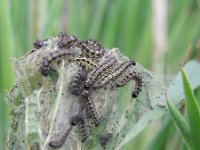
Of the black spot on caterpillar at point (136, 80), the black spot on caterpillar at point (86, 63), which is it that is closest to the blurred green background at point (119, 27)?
the black spot on caterpillar at point (136, 80)

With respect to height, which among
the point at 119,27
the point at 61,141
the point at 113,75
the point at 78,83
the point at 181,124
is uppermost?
the point at 119,27

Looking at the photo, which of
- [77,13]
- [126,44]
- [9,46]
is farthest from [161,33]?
[9,46]

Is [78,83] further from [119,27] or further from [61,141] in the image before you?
[119,27]

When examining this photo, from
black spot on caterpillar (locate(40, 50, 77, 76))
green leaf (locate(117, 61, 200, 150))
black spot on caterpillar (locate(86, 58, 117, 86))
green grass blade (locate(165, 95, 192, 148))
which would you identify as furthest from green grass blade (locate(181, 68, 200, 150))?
black spot on caterpillar (locate(40, 50, 77, 76))

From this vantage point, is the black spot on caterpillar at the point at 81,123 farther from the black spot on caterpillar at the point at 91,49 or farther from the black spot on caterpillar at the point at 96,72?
the black spot on caterpillar at the point at 91,49

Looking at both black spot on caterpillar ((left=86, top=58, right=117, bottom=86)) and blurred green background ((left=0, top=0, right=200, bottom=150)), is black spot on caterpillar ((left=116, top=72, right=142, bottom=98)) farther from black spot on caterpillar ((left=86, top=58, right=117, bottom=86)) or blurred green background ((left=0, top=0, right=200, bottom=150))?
blurred green background ((left=0, top=0, right=200, bottom=150))

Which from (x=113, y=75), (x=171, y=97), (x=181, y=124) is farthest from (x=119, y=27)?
(x=181, y=124)
